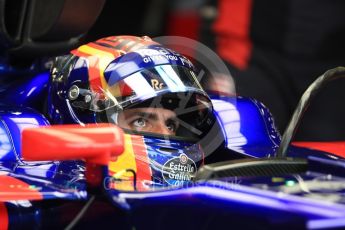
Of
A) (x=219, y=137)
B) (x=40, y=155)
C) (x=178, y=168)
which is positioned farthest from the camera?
(x=219, y=137)

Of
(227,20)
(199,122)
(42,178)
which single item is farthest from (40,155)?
(227,20)

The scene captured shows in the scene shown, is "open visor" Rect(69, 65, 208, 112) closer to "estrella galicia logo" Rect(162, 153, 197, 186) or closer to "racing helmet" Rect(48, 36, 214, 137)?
"racing helmet" Rect(48, 36, 214, 137)

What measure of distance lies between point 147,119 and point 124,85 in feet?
0.42

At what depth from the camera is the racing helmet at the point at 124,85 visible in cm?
183

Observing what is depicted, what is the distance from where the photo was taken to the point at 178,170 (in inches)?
72.1

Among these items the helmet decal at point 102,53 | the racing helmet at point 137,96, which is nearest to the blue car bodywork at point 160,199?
the racing helmet at point 137,96

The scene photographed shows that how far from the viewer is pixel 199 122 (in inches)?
79.0

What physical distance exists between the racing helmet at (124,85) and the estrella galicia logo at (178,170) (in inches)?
6.0

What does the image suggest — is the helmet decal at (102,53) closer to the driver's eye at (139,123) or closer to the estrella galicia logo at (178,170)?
the driver's eye at (139,123)

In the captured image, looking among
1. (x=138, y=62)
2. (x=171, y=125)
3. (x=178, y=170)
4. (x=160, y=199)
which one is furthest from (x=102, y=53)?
(x=160, y=199)

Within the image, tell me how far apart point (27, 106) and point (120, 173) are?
1.64 ft

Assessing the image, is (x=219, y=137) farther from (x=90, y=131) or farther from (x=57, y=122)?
(x=90, y=131)

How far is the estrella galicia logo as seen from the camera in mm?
1812

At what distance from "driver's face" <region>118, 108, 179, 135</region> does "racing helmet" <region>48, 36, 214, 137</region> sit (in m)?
0.01
